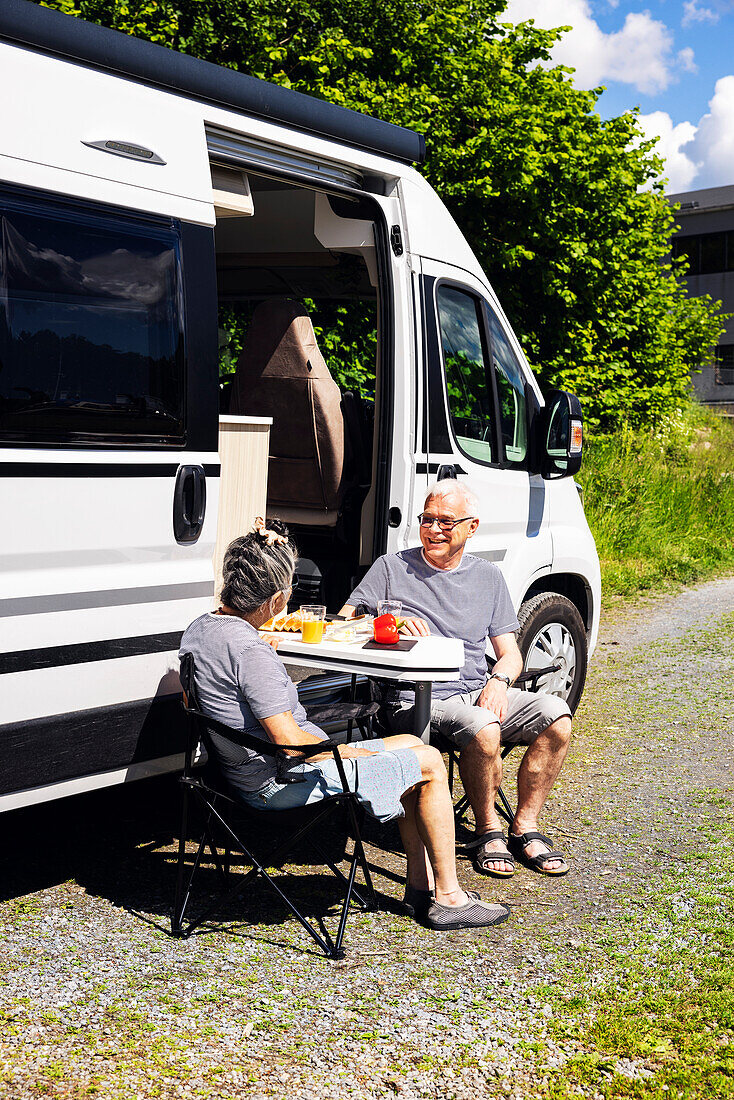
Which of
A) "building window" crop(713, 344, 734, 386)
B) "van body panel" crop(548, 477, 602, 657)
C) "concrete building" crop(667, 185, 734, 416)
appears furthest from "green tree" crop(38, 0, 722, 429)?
"concrete building" crop(667, 185, 734, 416)

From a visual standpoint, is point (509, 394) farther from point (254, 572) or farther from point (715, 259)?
point (715, 259)

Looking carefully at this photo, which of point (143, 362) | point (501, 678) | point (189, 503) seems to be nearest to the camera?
point (143, 362)

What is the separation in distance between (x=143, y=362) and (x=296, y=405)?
6.07 feet

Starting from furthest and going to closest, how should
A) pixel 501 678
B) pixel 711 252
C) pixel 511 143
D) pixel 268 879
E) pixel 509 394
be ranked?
pixel 711 252, pixel 511 143, pixel 509 394, pixel 501 678, pixel 268 879

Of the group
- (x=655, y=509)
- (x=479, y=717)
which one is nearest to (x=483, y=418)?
(x=479, y=717)

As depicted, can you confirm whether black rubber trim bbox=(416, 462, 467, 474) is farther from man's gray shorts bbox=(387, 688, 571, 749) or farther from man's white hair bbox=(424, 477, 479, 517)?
man's gray shorts bbox=(387, 688, 571, 749)

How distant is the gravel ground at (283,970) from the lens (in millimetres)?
3092

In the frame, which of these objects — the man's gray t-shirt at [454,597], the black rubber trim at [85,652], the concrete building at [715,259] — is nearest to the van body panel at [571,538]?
the man's gray t-shirt at [454,597]

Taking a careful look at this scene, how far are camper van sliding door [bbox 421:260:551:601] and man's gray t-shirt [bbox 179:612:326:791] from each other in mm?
1761

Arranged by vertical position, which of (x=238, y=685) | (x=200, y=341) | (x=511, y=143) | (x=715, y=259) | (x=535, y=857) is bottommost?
(x=535, y=857)

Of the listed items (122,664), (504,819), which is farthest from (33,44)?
(504,819)

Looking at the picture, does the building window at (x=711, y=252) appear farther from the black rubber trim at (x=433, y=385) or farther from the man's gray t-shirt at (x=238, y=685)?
the man's gray t-shirt at (x=238, y=685)

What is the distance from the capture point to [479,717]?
174 inches

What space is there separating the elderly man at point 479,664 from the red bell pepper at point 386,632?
40 centimetres
